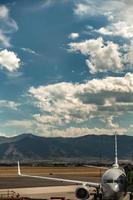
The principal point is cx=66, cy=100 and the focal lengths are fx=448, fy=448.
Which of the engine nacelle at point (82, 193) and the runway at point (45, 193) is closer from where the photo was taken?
the engine nacelle at point (82, 193)

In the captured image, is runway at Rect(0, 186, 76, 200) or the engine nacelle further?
runway at Rect(0, 186, 76, 200)

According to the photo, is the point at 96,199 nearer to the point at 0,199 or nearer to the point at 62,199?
the point at 62,199

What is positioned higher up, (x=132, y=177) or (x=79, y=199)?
(x=132, y=177)

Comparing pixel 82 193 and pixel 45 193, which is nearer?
pixel 82 193

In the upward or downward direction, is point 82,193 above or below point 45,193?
below

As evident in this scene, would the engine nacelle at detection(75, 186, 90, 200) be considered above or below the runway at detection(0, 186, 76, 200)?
below

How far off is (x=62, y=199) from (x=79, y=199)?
27.1 feet

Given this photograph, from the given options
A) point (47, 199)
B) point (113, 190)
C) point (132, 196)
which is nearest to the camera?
point (113, 190)

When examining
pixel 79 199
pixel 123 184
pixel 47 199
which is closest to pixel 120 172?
pixel 123 184

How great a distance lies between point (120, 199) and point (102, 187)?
2.21 metres

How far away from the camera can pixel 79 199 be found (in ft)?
141

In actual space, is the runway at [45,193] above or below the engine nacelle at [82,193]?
above

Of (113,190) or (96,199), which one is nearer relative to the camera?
(113,190)

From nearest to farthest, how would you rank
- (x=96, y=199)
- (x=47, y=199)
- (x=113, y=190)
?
1. (x=113, y=190)
2. (x=96, y=199)
3. (x=47, y=199)
